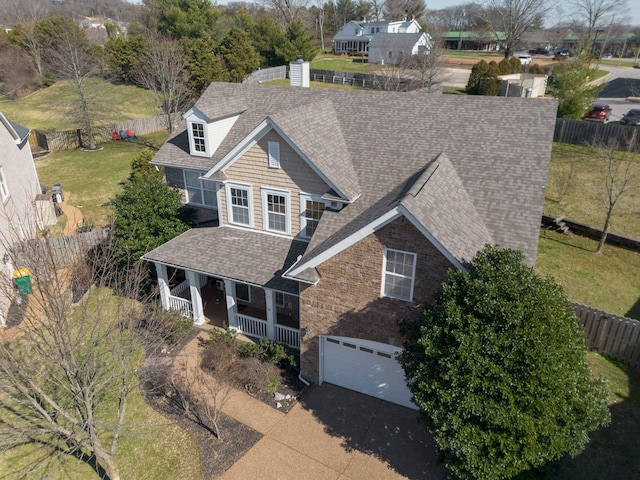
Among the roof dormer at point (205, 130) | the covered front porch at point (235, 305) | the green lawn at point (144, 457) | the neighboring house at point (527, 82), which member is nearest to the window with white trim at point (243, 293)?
the covered front porch at point (235, 305)

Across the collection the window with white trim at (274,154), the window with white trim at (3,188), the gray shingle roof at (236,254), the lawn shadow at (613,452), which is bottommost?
the lawn shadow at (613,452)

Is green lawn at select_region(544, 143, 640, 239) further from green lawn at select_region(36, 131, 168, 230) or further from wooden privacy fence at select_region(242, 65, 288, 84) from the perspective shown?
wooden privacy fence at select_region(242, 65, 288, 84)

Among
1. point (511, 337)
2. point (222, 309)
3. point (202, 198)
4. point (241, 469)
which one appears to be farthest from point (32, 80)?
point (511, 337)

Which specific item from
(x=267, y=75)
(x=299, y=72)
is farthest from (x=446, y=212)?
(x=267, y=75)

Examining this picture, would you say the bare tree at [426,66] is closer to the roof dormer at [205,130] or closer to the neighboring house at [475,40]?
the roof dormer at [205,130]

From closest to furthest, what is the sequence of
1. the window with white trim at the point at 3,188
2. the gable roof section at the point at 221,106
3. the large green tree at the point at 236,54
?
the gable roof section at the point at 221,106
the window with white trim at the point at 3,188
the large green tree at the point at 236,54

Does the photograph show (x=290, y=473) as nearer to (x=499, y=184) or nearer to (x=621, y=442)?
(x=621, y=442)

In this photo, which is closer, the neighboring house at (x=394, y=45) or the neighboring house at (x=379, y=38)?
the neighboring house at (x=394, y=45)

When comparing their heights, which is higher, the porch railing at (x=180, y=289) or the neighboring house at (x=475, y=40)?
the neighboring house at (x=475, y=40)
